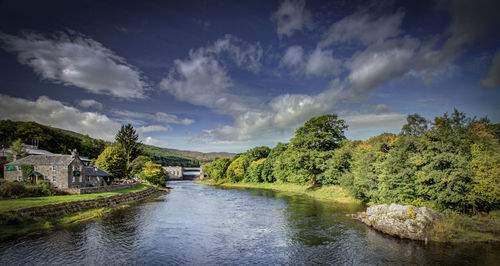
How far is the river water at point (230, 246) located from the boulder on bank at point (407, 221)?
111 centimetres

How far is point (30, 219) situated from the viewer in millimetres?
23984

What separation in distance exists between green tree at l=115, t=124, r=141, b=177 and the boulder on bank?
7449cm

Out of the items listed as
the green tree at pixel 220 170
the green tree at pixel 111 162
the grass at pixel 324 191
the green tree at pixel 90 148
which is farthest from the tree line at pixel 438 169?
the green tree at pixel 90 148

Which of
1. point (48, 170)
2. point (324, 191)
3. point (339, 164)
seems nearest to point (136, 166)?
point (48, 170)

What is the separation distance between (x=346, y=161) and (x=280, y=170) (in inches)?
958

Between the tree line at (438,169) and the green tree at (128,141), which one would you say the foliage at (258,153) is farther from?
the tree line at (438,169)

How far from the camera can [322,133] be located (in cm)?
5809

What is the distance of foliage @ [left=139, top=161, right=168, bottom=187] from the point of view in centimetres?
7350

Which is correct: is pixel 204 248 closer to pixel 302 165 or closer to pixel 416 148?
pixel 416 148

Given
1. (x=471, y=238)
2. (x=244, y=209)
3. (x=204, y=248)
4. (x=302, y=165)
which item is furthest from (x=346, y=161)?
(x=204, y=248)

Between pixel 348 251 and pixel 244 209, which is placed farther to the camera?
pixel 244 209

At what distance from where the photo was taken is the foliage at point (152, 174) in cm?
7350

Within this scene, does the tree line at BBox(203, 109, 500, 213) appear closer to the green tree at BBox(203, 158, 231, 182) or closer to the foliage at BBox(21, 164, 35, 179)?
the foliage at BBox(21, 164, 35, 179)

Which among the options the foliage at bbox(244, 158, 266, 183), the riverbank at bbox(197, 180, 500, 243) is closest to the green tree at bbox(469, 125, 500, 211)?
the riverbank at bbox(197, 180, 500, 243)
